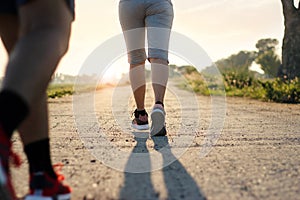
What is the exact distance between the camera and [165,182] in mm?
2047

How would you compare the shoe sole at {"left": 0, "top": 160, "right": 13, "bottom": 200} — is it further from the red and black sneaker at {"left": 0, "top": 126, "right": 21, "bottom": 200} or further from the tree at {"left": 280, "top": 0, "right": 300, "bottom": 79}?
the tree at {"left": 280, "top": 0, "right": 300, "bottom": 79}

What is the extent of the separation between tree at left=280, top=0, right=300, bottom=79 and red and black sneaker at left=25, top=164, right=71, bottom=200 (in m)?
10.9

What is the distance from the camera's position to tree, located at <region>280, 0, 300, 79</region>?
11.7 m

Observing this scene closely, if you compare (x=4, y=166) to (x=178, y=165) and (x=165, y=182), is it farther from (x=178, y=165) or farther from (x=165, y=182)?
(x=178, y=165)

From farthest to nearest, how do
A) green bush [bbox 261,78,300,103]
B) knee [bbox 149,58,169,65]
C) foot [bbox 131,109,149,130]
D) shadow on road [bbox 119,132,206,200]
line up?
green bush [bbox 261,78,300,103]
foot [bbox 131,109,149,130]
knee [bbox 149,58,169,65]
shadow on road [bbox 119,132,206,200]

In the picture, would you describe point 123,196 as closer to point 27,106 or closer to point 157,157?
point 27,106

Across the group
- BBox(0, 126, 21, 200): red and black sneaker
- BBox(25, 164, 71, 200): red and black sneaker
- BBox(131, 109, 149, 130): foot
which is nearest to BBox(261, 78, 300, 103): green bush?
BBox(131, 109, 149, 130): foot

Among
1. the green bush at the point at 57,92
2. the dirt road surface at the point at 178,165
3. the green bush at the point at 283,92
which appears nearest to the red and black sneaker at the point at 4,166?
the dirt road surface at the point at 178,165

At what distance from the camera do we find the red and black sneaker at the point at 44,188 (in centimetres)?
164

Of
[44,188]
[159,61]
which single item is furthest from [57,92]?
[44,188]

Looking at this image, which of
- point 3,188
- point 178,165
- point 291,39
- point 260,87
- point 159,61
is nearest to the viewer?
point 3,188

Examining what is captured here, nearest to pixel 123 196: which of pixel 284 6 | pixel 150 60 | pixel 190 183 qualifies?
pixel 190 183

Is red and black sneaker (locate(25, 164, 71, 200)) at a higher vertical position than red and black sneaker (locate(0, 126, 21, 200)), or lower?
lower

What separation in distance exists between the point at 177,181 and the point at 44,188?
26.5 inches
